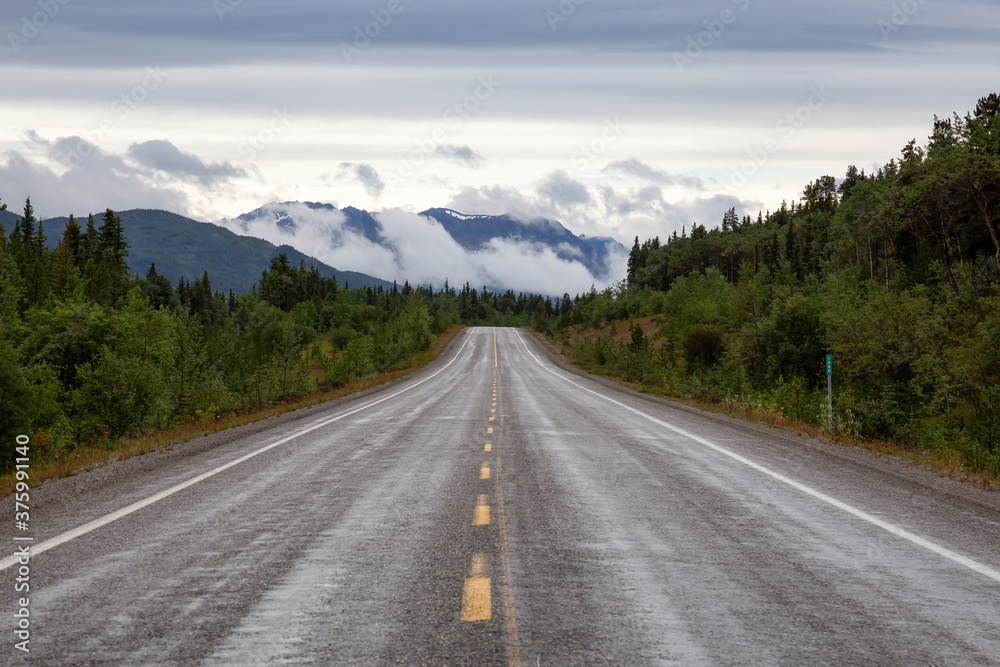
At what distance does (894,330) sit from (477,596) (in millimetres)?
28111

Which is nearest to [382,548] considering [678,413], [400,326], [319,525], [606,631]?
[319,525]

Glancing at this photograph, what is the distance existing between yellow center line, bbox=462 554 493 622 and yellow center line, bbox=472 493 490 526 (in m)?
1.42

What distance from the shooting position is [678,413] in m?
22.3

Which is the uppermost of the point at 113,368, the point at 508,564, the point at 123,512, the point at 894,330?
the point at 894,330

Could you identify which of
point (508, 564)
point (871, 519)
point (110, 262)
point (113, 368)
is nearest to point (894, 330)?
point (871, 519)

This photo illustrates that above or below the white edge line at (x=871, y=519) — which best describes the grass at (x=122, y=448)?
below

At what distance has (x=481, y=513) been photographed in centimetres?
720

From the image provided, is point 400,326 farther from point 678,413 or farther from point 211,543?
point 211,543

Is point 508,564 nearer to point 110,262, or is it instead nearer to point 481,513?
point 481,513

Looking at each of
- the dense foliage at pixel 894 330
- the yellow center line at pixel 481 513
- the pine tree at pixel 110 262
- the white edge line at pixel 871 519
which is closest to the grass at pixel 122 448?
the yellow center line at pixel 481 513

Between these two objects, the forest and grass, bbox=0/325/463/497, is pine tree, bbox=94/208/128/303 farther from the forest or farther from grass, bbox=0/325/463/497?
grass, bbox=0/325/463/497

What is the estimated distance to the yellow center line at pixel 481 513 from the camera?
22.3ft

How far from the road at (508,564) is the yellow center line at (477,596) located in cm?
2

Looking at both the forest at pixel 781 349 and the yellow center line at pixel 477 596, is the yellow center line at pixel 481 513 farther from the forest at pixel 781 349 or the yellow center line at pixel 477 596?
the forest at pixel 781 349
